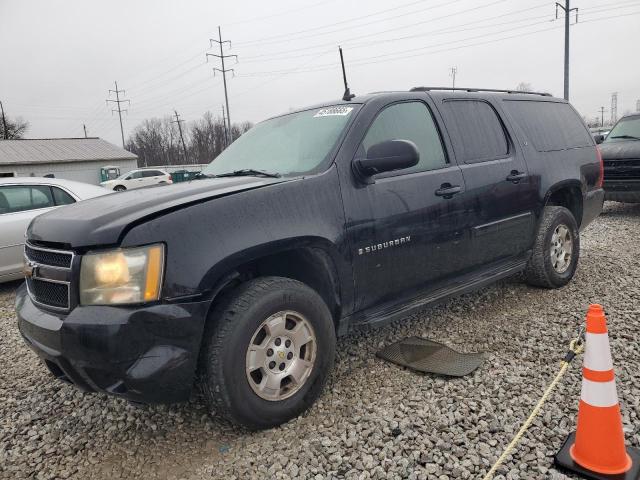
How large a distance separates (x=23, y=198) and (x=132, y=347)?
16.3ft

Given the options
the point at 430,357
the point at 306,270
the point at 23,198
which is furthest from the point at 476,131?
the point at 23,198

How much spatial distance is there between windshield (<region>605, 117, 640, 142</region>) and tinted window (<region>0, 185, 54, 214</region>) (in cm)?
992

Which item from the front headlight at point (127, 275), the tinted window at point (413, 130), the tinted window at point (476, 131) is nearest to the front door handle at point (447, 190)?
the tinted window at point (413, 130)

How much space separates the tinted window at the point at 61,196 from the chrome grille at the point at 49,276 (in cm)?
407

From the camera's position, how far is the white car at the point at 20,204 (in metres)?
5.66

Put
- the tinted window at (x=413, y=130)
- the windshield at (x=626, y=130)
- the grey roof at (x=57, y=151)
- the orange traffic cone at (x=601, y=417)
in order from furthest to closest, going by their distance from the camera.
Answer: the grey roof at (x=57, y=151) < the windshield at (x=626, y=130) < the tinted window at (x=413, y=130) < the orange traffic cone at (x=601, y=417)

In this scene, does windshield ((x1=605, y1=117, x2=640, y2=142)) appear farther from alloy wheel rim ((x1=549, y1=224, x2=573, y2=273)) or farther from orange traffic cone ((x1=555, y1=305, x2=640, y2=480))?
orange traffic cone ((x1=555, y1=305, x2=640, y2=480))

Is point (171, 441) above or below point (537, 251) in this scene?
below

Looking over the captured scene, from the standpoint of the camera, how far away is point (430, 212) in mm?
3205

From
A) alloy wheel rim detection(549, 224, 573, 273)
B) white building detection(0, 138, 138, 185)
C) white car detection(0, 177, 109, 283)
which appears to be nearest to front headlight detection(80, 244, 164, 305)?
alloy wheel rim detection(549, 224, 573, 273)

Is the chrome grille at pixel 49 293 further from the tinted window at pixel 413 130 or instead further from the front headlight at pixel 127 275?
the tinted window at pixel 413 130

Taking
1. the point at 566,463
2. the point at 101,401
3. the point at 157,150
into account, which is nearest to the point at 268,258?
the point at 101,401

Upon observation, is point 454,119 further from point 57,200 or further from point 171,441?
point 57,200

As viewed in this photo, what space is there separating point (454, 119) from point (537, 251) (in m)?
1.55
